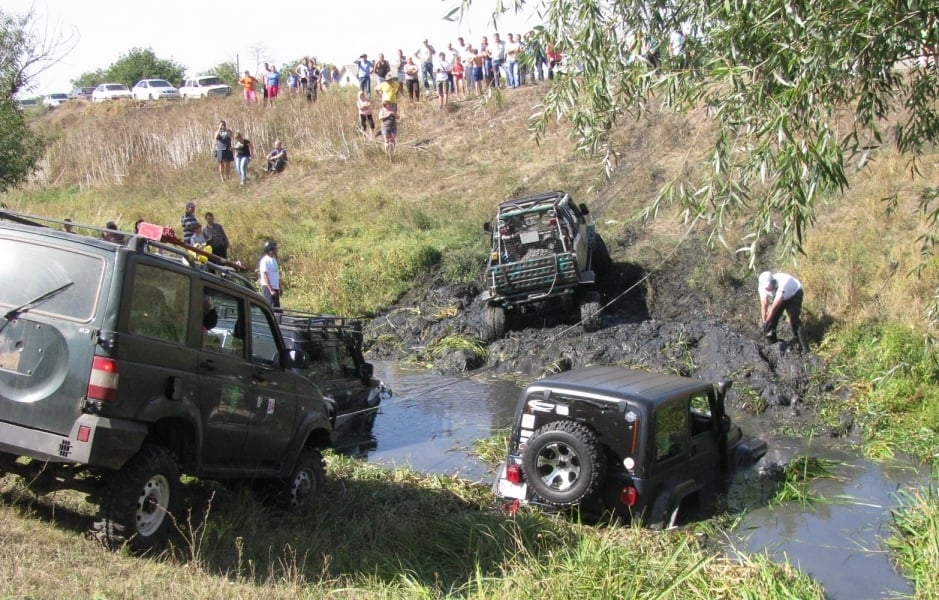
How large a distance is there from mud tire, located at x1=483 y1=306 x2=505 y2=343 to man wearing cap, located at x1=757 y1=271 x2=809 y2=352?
4650mm

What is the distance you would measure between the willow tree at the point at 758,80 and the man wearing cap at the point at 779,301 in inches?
244

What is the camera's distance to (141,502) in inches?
231

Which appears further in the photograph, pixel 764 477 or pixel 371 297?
pixel 371 297

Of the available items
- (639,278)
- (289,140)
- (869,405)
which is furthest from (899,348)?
(289,140)

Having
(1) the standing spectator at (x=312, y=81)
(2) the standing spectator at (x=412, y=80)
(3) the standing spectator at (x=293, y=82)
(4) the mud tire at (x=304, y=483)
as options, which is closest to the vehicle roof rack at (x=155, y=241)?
(4) the mud tire at (x=304, y=483)

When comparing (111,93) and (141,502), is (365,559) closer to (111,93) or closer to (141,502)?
(141,502)

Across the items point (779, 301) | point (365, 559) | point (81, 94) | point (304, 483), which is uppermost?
point (81, 94)

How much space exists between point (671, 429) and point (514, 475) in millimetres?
1401

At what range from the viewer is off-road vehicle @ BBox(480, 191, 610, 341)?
1655 cm

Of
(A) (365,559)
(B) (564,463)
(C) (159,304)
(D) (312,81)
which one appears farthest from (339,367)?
(D) (312,81)

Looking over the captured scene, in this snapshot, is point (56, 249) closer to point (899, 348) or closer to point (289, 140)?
A: point (899, 348)

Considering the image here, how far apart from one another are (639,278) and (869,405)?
22.1ft

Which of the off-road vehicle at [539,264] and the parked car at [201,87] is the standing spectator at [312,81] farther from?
the off-road vehicle at [539,264]

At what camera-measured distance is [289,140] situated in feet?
110
